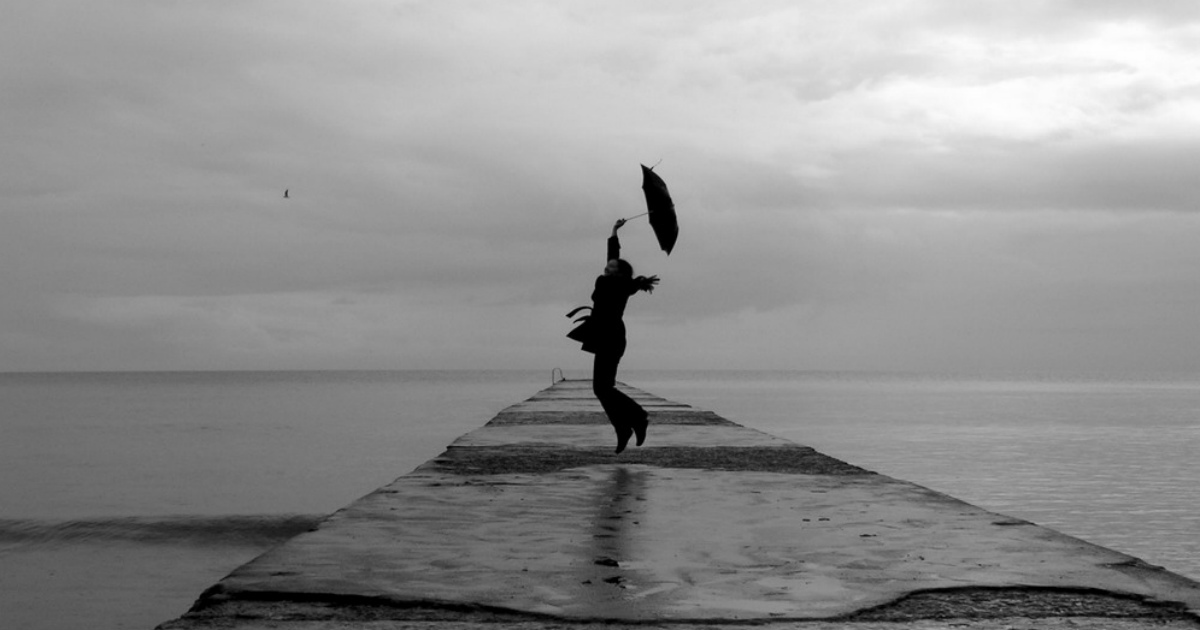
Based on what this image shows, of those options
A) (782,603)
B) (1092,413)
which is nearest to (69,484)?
(782,603)

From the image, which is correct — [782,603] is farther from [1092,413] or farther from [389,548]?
[1092,413]

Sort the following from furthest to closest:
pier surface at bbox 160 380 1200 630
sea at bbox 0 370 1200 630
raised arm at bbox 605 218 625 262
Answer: sea at bbox 0 370 1200 630 → raised arm at bbox 605 218 625 262 → pier surface at bbox 160 380 1200 630

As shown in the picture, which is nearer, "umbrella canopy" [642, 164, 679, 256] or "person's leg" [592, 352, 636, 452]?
"umbrella canopy" [642, 164, 679, 256]

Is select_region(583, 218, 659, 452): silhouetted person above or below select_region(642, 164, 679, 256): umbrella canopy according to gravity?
below

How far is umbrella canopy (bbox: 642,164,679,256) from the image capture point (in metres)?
9.12

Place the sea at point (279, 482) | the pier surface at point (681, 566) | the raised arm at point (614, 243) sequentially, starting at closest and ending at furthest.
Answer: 1. the pier surface at point (681, 566)
2. the raised arm at point (614, 243)
3. the sea at point (279, 482)

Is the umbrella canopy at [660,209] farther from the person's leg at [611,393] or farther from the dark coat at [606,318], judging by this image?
the person's leg at [611,393]

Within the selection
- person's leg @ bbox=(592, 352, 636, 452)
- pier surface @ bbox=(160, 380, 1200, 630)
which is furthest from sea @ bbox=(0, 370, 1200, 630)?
pier surface @ bbox=(160, 380, 1200, 630)

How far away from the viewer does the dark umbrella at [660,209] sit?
29.9 ft

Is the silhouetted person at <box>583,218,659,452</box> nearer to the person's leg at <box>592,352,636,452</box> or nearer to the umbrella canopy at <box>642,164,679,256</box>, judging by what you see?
the person's leg at <box>592,352,636,452</box>

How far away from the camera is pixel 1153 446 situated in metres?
33.6

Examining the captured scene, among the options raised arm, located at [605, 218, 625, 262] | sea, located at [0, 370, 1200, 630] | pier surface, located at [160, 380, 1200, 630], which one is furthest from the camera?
sea, located at [0, 370, 1200, 630]

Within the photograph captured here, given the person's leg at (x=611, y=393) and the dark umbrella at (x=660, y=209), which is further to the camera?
the person's leg at (x=611, y=393)

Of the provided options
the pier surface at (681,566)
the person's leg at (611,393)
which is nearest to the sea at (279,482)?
the person's leg at (611,393)
